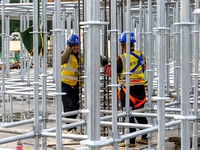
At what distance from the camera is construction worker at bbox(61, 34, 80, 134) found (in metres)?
9.07

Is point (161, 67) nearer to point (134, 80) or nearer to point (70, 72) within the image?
point (134, 80)

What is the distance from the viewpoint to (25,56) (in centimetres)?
1419

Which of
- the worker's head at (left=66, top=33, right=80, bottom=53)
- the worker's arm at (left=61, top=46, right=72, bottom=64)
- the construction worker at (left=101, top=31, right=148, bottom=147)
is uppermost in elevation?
the worker's head at (left=66, top=33, right=80, bottom=53)

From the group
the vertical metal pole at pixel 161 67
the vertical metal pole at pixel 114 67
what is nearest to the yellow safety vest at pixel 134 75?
the vertical metal pole at pixel 114 67

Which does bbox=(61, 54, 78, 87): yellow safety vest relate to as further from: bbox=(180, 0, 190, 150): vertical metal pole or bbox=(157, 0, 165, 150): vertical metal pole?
bbox=(180, 0, 190, 150): vertical metal pole

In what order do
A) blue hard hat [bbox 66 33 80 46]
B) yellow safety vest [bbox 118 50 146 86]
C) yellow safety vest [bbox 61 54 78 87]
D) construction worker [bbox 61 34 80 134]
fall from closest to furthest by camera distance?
1. yellow safety vest [bbox 118 50 146 86]
2. blue hard hat [bbox 66 33 80 46]
3. construction worker [bbox 61 34 80 134]
4. yellow safety vest [bbox 61 54 78 87]

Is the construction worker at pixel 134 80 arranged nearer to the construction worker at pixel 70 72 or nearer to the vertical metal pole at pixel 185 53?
the construction worker at pixel 70 72

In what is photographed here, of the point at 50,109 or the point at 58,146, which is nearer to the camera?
the point at 58,146

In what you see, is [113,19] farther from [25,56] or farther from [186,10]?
[25,56]

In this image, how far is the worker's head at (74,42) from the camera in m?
8.98

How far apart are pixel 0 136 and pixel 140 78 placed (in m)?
3.09

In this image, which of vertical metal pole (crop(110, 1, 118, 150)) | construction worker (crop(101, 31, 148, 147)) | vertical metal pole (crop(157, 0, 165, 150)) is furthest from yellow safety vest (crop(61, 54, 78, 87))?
vertical metal pole (crop(157, 0, 165, 150))

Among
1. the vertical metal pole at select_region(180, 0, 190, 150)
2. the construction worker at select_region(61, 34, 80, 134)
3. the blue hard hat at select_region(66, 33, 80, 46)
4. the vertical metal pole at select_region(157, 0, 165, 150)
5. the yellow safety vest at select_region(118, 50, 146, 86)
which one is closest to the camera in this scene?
the vertical metal pole at select_region(180, 0, 190, 150)

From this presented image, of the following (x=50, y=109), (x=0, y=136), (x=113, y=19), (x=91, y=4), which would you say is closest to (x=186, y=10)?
(x=91, y=4)
